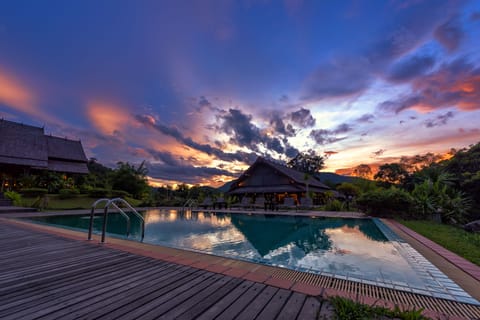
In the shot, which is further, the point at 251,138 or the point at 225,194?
the point at 225,194

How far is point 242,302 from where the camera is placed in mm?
1725

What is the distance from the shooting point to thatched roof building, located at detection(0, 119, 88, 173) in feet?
53.5

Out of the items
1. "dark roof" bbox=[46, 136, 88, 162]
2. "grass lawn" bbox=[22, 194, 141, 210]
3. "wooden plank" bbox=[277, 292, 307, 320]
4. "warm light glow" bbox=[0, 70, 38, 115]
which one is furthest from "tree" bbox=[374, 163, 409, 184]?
"dark roof" bbox=[46, 136, 88, 162]

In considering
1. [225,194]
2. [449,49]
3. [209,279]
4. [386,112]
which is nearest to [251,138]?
[225,194]

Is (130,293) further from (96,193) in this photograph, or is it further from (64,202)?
(96,193)

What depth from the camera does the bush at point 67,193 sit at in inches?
594

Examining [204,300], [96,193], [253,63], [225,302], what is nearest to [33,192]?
[96,193]

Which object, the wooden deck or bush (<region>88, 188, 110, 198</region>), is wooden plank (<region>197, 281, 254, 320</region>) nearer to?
the wooden deck

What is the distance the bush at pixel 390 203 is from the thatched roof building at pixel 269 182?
8.68 metres

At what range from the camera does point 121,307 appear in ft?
5.31

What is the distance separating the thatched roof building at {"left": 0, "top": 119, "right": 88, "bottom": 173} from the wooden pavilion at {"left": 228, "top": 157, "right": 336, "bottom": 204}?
1580 cm

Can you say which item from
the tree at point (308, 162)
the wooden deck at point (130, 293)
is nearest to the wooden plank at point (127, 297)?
the wooden deck at point (130, 293)

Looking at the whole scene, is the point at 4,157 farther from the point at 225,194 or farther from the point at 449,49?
the point at 449,49

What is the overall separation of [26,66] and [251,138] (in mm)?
15952
